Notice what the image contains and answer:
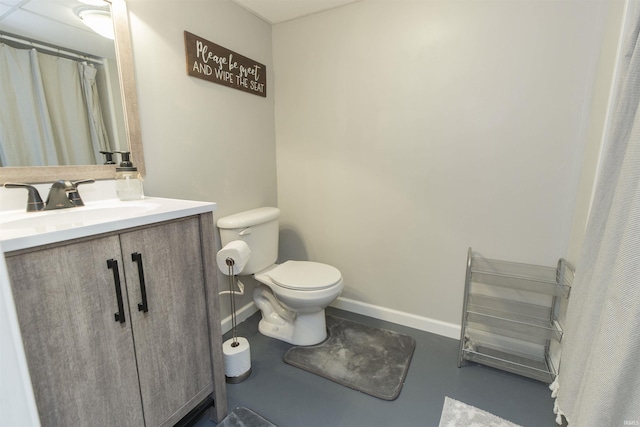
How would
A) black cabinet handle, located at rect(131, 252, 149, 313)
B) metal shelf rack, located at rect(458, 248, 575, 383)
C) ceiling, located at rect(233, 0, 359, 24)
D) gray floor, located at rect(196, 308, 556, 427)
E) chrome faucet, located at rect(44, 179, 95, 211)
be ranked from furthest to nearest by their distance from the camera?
ceiling, located at rect(233, 0, 359, 24)
metal shelf rack, located at rect(458, 248, 575, 383)
gray floor, located at rect(196, 308, 556, 427)
chrome faucet, located at rect(44, 179, 95, 211)
black cabinet handle, located at rect(131, 252, 149, 313)

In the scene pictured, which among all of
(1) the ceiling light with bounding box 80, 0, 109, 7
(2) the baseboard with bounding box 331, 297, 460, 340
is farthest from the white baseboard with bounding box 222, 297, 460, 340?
(1) the ceiling light with bounding box 80, 0, 109, 7

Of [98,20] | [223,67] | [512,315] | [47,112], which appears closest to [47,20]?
[98,20]

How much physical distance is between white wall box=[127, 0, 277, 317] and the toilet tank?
0.52 feet

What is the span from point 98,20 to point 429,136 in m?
1.76

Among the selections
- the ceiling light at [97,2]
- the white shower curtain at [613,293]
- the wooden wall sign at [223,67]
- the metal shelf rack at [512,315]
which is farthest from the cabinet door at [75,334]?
the metal shelf rack at [512,315]

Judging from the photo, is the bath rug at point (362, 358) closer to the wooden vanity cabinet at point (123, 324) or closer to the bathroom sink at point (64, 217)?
the wooden vanity cabinet at point (123, 324)

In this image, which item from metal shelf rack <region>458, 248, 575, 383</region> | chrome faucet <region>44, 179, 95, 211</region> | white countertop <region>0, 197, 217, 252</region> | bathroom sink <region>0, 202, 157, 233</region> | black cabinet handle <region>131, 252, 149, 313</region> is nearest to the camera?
white countertop <region>0, 197, 217, 252</region>

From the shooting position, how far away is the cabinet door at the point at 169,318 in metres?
0.95

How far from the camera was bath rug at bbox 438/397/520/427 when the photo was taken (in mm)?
1261

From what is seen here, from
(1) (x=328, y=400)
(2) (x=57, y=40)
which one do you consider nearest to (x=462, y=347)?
(1) (x=328, y=400)

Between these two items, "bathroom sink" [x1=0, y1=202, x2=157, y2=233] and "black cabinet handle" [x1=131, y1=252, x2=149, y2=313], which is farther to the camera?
"black cabinet handle" [x1=131, y1=252, x2=149, y2=313]

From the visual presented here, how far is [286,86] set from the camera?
7.05 feet

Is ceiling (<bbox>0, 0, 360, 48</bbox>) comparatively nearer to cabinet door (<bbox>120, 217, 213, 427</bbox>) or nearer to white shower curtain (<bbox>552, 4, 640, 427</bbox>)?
cabinet door (<bbox>120, 217, 213, 427</bbox>)

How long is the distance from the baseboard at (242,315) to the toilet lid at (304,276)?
18.4 inches
